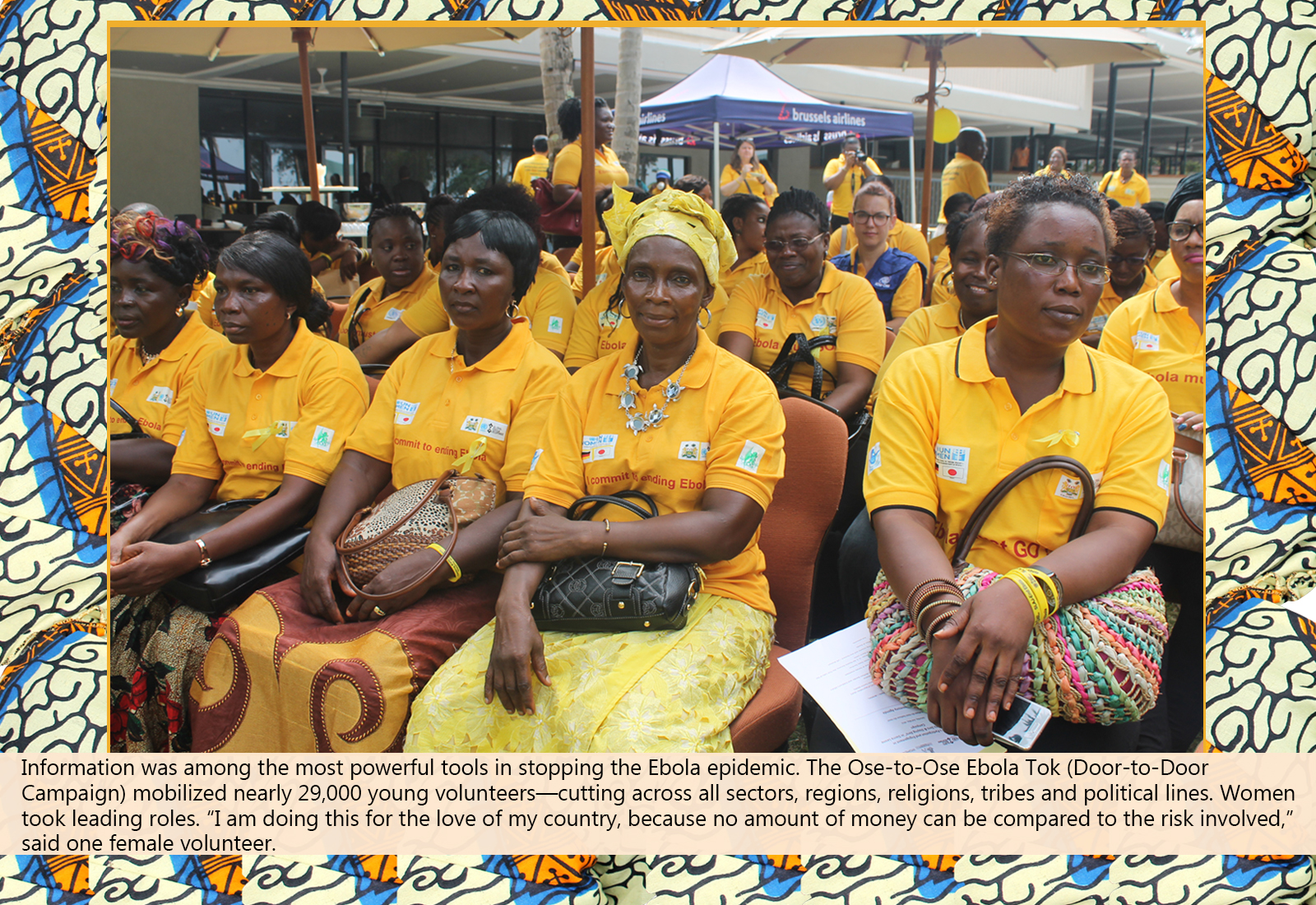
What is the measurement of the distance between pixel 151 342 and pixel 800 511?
2419 millimetres

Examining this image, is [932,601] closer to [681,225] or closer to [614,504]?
[614,504]

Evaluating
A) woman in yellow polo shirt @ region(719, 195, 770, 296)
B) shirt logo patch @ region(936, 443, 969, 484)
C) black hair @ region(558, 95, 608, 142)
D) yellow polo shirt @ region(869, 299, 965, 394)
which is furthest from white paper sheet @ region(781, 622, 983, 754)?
black hair @ region(558, 95, 608, 142)

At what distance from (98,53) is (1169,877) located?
259 cm

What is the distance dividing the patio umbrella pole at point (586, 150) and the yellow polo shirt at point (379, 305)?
0.82 m

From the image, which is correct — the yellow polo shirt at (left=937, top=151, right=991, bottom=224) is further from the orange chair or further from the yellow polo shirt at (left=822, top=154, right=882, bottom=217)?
the orange chair

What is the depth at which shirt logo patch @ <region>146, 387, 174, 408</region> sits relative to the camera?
10.3 ft

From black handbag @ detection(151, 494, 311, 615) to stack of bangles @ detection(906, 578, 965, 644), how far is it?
5.75ft

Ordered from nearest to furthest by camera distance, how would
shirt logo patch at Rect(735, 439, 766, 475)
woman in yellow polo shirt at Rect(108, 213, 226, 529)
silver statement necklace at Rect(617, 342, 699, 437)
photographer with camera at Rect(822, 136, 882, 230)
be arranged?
1. shirt logo patch at Rect(735, 439, 766, 475)
2. silver statement necklace at Rect(617, 342, 699, 437)
3. woman in yellow polo shirt at Rect(108, 213, 226, 529)
4. photographer with camera at Rect(822, 136, 882, 230)

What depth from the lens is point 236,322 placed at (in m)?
2.83

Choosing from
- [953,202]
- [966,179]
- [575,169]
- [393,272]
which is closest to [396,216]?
[393,272]

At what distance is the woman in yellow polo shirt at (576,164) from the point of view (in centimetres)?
572

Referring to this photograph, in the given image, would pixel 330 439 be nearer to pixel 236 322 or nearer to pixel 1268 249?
pixel 236 322

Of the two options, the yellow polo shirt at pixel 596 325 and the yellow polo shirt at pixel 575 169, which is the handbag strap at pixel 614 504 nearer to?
the yellow polo shirt at pixel 596 325

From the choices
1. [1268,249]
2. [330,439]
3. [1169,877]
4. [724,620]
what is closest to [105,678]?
[330,439]
